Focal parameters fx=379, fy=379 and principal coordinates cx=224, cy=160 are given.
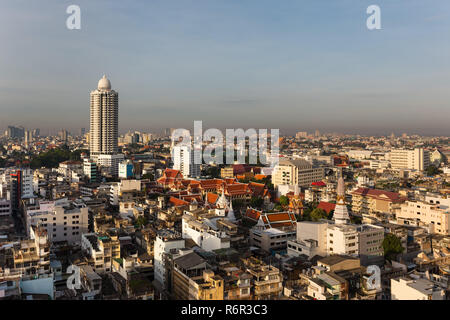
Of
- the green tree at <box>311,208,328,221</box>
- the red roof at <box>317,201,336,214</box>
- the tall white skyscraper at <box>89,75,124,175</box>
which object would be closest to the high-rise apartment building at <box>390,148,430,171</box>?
the red roof at <box>317,201,336,214</box>

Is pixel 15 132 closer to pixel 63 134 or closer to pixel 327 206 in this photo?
pixel 63 134

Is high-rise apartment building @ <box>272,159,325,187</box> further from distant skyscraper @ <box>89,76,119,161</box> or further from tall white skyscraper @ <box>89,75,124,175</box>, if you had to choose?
distant skyscraper @ <box>89,76,119,161</box>

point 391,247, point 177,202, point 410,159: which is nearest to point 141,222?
point 177,202

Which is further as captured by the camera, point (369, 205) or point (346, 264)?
point (369, 205)

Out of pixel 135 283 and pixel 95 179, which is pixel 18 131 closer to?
pixel 95 179
